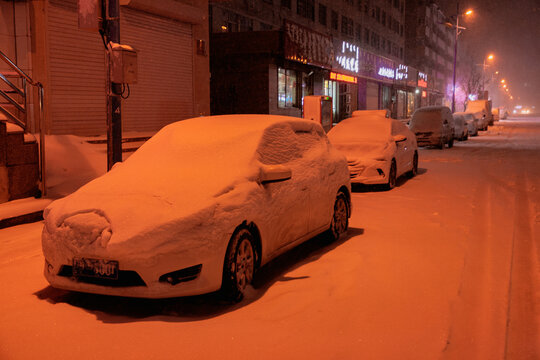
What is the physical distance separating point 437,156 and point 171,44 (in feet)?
34.3

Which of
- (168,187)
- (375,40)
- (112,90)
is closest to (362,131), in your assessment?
(112,90)

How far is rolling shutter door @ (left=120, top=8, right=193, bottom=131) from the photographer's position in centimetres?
1745

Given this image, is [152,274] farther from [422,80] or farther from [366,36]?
[422,80]

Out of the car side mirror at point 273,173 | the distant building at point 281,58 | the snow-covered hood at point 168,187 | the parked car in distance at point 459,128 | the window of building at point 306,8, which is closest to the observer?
the snow-covered hood at point 168,187

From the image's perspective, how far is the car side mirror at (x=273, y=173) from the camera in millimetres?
5535

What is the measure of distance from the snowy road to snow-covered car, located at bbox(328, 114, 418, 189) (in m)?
3.91

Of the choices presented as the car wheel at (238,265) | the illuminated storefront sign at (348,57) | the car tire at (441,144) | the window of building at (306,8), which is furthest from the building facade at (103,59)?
the window of building at (306,8)

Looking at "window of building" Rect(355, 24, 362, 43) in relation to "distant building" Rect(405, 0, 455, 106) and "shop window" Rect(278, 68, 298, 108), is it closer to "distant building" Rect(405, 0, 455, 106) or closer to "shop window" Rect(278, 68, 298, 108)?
"distant building" Rect(405, 0, 455, 106)

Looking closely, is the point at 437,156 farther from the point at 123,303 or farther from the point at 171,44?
the point at 123,303

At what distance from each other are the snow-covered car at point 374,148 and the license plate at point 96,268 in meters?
7.98

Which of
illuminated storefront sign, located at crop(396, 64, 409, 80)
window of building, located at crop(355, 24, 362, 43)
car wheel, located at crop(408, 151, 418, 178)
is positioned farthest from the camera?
illuminated storefront sign, located at crop(396, 64, 409, 80)

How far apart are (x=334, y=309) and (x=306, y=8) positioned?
3348cm

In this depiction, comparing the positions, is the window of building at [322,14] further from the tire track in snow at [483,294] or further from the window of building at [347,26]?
the tire track in snow at [483,294]

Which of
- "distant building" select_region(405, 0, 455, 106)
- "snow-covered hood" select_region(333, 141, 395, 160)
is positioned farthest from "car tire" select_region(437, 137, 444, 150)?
"distant building" select_region(405, 0, 455, 106)
